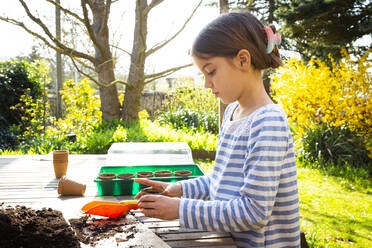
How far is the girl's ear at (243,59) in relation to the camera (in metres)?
1.08

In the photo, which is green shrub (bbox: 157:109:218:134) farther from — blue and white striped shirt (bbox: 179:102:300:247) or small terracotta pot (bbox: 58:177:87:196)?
blue and white striped shirt (bbox: 179:102:300:247)

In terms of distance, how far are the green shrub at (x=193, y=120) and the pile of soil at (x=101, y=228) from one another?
5997 mm

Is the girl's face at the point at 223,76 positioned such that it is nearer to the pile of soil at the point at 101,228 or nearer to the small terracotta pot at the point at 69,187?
the pile of soil at the point at 101,228

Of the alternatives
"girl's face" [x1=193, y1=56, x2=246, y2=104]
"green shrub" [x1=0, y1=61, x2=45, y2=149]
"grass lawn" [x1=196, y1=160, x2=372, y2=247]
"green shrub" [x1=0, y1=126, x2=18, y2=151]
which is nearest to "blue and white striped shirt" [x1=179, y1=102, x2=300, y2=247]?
"girl's face" [x1=193, y1=56, x2=246, y2=104]

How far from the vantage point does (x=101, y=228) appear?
1.09 m

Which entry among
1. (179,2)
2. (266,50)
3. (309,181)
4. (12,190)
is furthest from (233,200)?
(179,2)

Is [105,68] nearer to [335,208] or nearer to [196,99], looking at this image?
[196,99]

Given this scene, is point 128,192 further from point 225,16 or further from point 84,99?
point 84,99

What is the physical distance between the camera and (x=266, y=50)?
1144 mm

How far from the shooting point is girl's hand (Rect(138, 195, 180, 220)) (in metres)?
1.04

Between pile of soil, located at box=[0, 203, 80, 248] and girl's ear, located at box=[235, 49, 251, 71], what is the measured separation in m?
0.80

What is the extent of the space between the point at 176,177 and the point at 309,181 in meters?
3.23

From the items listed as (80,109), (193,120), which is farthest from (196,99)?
(80,109)

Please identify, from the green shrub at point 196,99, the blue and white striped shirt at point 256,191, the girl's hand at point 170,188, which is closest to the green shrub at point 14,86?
the green shrub at point 196,99
